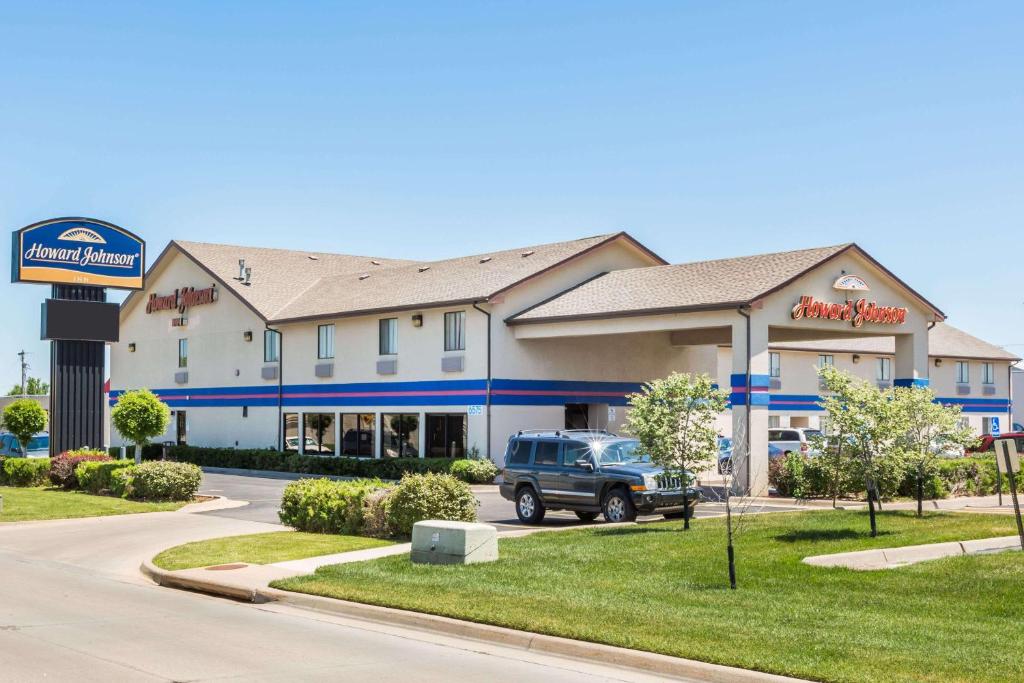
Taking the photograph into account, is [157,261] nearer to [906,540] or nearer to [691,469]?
[691,469]

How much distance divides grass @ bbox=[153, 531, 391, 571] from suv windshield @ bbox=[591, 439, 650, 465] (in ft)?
17.6

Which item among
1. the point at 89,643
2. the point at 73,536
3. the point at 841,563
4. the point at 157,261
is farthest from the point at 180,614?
the point at 157,261

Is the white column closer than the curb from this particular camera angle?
No

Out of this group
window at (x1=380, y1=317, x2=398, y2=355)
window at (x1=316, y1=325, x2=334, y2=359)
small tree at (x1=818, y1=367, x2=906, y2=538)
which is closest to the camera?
small tree at (x1=818, y1=367, x2=906, y2=538)

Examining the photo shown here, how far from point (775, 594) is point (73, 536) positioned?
15.6 m

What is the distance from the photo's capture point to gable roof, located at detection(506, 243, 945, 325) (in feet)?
106

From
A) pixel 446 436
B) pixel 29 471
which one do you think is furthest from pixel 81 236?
pixel 446 436

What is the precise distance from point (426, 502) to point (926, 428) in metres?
9.71

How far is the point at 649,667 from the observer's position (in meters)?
11.0

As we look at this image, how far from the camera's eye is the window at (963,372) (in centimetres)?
6134

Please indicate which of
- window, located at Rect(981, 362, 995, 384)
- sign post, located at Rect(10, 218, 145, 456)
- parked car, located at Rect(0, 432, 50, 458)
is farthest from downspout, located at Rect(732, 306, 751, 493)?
window, located at Rect(981, 362, 995, 384)

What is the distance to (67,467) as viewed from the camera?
34.3m

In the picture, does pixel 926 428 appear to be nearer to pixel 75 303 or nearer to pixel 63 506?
pixel 63 506

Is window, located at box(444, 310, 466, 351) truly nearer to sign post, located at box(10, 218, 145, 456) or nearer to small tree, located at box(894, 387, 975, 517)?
sign post, located at box(10, 218, 145, 456)
